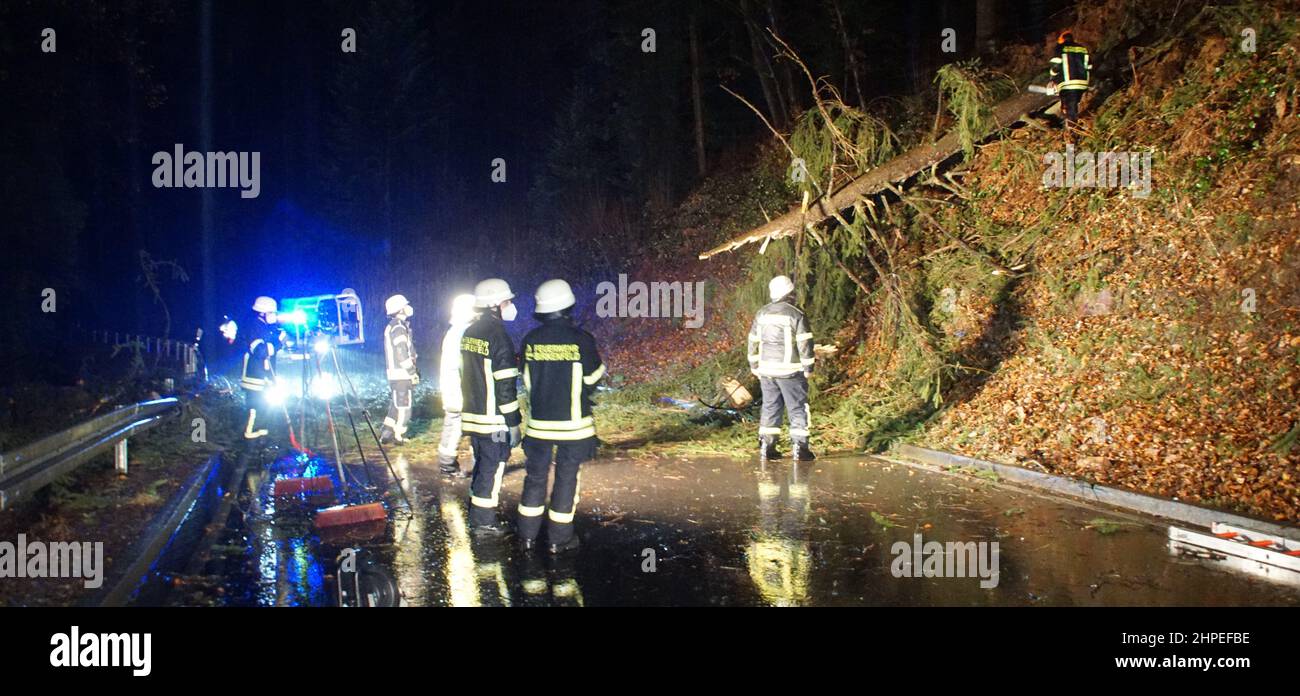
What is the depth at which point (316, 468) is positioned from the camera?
10.7 m

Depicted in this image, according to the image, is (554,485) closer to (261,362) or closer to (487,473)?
(487,473)

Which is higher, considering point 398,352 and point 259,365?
point 398,352

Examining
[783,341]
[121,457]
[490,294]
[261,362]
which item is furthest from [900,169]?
[121,457]

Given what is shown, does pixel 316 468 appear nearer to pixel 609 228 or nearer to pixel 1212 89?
pixel 1212 89

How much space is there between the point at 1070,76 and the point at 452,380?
8781 mm

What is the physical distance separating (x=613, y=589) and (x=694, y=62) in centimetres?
2253

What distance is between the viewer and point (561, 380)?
6852 millimetres

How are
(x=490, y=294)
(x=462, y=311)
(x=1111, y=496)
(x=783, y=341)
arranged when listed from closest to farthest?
(x=490, y=294) → (x=1111, y=496) → (x=462, y=311) → (x=783, y=341)

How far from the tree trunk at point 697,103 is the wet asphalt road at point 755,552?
19.0 m

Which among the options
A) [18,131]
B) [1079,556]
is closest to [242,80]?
[18,131]

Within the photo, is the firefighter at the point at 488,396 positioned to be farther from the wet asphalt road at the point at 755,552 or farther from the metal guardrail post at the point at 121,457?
the metal guardrail post at the point at 121,457

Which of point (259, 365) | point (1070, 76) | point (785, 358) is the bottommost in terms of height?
point (259, 365)

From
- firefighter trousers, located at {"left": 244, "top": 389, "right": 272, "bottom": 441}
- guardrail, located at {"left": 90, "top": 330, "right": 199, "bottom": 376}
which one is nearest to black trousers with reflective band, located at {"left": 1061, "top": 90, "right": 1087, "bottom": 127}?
firefighter trousers, located at {"left": 244, "top": 389, "right": 272, "bottom": 441}

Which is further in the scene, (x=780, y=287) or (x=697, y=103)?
(x=697, y=103)
